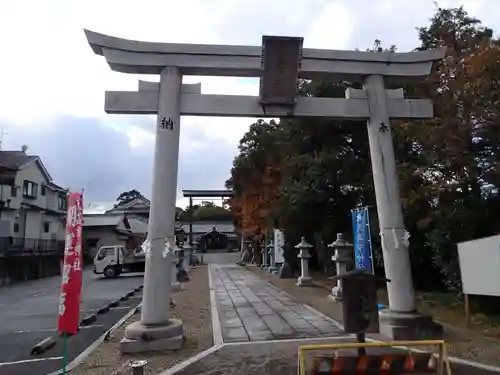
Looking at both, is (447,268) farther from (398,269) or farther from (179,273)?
(179,273)

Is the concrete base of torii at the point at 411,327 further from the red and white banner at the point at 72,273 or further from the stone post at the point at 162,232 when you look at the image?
the red and white banner at the point at 72,273

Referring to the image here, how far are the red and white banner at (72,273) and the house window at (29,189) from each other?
3108 centimetres

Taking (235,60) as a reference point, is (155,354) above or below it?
below

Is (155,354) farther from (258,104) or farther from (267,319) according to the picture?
(258,104)

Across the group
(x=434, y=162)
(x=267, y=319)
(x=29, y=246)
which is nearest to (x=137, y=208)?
(x=29, y=246)

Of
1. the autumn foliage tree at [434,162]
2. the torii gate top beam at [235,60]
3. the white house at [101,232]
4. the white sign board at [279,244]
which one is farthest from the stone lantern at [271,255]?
the white house at [101,232]

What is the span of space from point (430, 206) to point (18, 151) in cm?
3486

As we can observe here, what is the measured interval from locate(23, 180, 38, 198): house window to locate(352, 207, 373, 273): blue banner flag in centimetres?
2987

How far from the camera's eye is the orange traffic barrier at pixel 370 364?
487 cm

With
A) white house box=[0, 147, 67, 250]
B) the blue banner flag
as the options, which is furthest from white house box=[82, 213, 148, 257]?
the blue banner flag

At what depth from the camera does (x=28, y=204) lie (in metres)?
33.7

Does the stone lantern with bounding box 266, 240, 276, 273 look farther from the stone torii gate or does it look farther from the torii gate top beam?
the torii gate top beam

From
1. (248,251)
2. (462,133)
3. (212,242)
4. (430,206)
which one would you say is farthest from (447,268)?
(212,242)

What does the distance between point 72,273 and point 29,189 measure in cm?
3254
